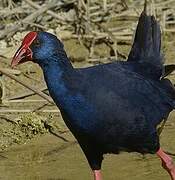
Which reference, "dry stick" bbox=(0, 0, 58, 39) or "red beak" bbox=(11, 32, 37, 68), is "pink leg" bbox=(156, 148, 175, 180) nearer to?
→ "red beak" bbox=(11, 32, 37, 68)

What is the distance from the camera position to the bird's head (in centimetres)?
438

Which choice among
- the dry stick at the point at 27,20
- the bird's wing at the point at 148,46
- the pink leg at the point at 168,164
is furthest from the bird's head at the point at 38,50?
the dry stick at the point at 27,20

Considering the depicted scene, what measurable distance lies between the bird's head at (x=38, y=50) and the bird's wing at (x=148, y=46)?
90 cm

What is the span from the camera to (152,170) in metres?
5.59

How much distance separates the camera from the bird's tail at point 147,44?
205 inches

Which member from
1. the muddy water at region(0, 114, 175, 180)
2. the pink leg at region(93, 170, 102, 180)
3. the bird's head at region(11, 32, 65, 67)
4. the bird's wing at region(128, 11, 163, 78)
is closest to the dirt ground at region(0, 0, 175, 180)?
the muddy water at region(0, 114, 175, 180)

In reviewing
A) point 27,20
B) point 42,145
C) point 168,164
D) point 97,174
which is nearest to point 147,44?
point 168,164

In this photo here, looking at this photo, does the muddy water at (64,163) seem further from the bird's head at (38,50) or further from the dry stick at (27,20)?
the dry stick at (27,20)

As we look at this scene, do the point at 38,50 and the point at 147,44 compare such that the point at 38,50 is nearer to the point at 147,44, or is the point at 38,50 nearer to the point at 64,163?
the point at 147,44

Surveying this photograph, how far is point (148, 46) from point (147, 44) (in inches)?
0.6

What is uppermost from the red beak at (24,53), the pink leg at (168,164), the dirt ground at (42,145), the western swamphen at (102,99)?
the red beak at (24,53)

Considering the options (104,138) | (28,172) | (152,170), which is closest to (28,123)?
(28,172)

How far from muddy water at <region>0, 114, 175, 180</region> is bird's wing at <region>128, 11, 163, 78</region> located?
2.71 ft

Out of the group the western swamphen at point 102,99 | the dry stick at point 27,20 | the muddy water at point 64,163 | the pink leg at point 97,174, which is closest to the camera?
the western swamphen at point 102,99
